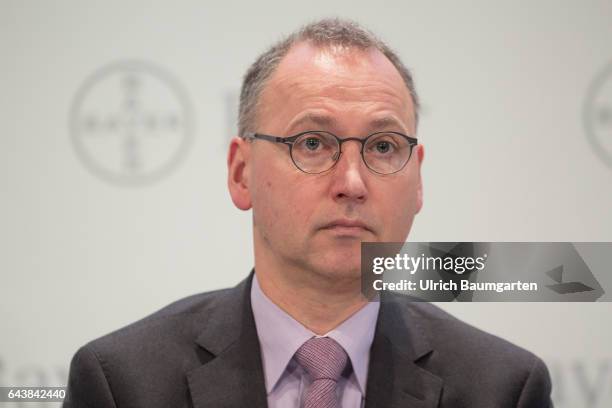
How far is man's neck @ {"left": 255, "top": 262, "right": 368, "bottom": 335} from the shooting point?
1767mm

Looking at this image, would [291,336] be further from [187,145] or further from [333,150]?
[187,145]

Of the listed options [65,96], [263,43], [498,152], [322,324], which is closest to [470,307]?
[498,152]

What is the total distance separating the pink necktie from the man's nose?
346mm

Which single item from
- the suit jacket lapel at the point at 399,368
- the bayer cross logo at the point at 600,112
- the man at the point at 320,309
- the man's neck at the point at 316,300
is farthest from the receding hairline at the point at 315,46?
the bayer cross logo at the point at 600,112

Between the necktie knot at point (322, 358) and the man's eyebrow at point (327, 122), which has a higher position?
the man's eyebrow at point (327, 122)

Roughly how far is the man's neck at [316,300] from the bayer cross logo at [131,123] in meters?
0.77

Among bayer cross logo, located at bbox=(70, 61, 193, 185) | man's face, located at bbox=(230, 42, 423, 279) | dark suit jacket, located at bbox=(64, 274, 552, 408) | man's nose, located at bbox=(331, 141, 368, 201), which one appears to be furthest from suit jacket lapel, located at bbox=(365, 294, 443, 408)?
bayer cross logo, located at bbox=(70, 61, 193, 185)

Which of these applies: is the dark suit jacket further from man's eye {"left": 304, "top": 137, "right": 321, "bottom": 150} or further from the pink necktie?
man's eye {"left": 304, "top": 137, "right": 321, "bottom": 150}

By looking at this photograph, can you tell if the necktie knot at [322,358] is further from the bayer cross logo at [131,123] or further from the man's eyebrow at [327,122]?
the bayer cross logo at [131,123]

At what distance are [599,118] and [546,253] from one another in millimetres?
840

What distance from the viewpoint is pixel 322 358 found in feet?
5.65

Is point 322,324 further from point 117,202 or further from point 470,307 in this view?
point 117,202

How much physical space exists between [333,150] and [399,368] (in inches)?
20.2

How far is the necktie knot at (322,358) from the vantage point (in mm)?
1696
